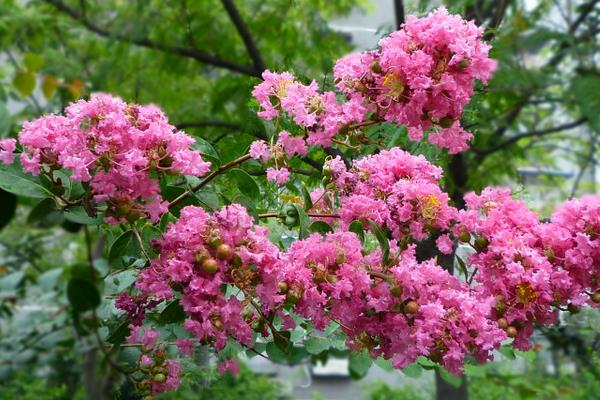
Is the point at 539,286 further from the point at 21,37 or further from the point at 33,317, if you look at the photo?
the point at 21,37

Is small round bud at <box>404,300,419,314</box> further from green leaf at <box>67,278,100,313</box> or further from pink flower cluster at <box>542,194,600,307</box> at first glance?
green leaf at <box>67,278,100,313</box>

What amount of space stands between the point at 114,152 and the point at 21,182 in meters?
0.12

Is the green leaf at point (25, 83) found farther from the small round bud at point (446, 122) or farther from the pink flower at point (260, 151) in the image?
the small round bud at point (446, 122)

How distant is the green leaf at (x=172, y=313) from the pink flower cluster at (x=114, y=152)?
5.8 inches

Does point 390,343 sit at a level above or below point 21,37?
below

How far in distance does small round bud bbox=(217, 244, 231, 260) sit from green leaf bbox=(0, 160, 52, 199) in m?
0.20

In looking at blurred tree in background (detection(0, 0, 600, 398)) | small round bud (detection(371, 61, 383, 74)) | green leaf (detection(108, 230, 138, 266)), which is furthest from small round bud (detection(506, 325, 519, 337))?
blurred tree in background (detection(0, 0, 600, 398))

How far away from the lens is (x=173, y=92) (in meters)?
3.00

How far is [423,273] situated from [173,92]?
2265mm

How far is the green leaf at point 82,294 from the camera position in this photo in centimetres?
37

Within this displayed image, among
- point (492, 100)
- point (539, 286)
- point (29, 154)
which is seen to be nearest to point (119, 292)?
point (29, 154)

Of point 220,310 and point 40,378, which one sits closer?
point 40,378

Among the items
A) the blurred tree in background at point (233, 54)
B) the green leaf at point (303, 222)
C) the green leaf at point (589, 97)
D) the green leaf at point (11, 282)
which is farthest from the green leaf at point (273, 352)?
the green leaf at point (589, 97)

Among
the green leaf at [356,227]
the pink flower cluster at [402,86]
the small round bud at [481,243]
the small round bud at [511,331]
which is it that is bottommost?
the small round bud at [511,331]
